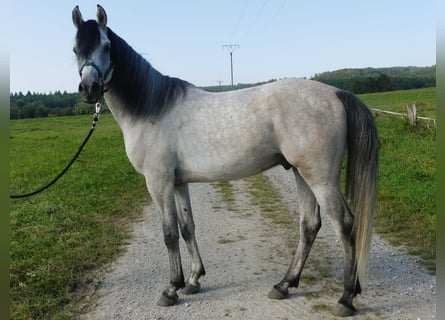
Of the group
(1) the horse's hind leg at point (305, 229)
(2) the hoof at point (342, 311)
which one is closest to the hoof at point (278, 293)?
(1) the horse's hind leg at point (305, 229)

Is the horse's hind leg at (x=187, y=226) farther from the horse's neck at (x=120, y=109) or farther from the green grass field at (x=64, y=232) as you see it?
the green grass field at (x=64, y=232)

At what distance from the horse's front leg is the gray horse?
0.03 ft

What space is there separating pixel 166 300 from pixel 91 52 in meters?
2.42

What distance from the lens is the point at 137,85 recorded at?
381 cm

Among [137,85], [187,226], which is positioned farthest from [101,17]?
[187,226]

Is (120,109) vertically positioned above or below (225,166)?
above

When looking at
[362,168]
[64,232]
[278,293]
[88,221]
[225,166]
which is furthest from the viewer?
[88,221]

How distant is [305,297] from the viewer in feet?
12.8

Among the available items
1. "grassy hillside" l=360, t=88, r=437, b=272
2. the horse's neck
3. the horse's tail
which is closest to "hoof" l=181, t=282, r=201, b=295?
the horse's tail

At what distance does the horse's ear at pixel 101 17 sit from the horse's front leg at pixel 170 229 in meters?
1.52

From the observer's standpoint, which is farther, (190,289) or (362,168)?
(190,289)

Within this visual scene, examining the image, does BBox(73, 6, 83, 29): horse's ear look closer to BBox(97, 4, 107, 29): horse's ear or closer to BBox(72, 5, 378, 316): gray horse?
BBox(72, 5, 378, 316): gray horse

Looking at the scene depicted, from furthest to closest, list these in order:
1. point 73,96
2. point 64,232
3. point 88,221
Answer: point 73,96 → point 88,221 → point 64,232

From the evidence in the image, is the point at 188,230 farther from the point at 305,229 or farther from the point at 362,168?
the point at 362,168
